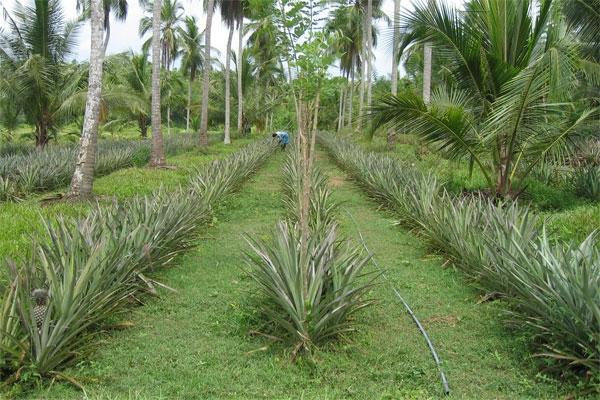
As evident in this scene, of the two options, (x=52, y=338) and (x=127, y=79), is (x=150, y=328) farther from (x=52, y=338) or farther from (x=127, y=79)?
(x=127, y=79)

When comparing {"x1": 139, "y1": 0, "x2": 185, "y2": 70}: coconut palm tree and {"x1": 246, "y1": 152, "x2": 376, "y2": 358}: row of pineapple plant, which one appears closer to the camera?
{"x1": 246, "y1": 152, "x2": 376, "y2": 358}: row of pineapple plant

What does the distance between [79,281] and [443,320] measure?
280 centimetres

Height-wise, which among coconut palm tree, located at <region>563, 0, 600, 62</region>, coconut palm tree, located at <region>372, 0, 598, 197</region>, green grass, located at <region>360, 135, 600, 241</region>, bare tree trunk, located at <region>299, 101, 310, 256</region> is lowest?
green grass, located at <region>360, 135, 600, 241</region>

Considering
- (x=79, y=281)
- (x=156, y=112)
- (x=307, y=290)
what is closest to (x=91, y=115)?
(x=156, y=112)

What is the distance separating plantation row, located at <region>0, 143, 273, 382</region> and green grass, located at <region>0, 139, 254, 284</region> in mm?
366

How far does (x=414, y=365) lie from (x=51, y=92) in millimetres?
14995

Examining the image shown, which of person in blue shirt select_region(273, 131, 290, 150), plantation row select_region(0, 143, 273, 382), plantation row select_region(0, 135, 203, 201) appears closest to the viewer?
plantation row select_region(0, 143, 273, 382)

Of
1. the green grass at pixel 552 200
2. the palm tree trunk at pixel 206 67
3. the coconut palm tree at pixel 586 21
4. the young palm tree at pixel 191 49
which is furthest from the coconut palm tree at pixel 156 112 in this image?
the young palm tree at pixel 191 49

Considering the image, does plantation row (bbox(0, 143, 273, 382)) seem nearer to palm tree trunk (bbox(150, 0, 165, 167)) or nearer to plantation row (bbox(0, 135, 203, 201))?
plantation row (bbox(0, 135, 203, 201))

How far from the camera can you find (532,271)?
387cm

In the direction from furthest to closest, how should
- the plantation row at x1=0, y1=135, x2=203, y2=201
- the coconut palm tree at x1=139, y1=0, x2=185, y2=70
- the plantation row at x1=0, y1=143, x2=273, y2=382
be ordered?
1. the coconut palm tree at x1=139, y1=0, x2=185, y2=70
2. the plantation row at x1=0, y1=135, x2=203, y2=201
3. the plantation row at x1=0, y1=143, x2=273, y2=382

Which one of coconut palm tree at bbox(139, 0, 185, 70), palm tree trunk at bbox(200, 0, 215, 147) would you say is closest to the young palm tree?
coconut palm tree at bbox(139, 0, 185, 70)

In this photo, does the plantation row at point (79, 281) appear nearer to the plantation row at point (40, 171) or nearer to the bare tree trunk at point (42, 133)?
the plantation row at point (40, 171)

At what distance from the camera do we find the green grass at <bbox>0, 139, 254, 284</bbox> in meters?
5.74
